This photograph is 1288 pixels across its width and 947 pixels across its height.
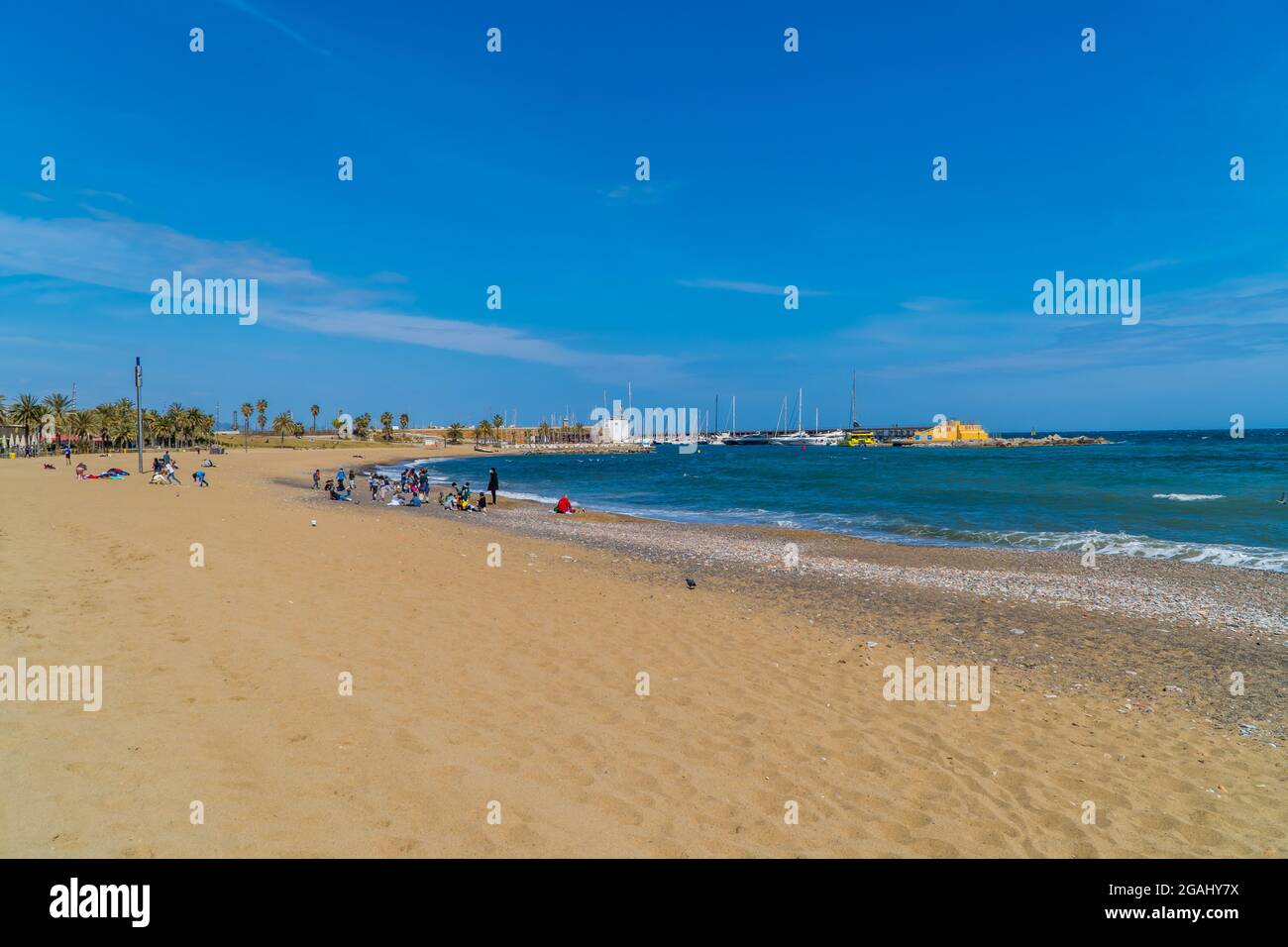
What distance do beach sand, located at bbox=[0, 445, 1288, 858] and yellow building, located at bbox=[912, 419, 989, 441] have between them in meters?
190

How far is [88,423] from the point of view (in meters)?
94.6

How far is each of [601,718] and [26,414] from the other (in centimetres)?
11649

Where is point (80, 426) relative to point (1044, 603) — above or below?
above

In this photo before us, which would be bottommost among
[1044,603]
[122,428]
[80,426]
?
[1044,603]

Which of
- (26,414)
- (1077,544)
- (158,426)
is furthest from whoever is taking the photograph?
(158,426)

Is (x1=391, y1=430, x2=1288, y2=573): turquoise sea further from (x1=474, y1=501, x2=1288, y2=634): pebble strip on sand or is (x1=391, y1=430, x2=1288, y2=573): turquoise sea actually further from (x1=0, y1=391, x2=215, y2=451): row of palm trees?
(x1=0, y1=391, x2=215, y2=451): row of palm trees

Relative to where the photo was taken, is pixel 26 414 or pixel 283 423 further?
pixel 283 423

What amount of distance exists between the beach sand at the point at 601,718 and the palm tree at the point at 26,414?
10096 centimetres

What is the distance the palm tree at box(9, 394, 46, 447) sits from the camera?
85438mm

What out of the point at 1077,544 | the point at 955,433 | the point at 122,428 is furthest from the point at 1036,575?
the point at 955,433

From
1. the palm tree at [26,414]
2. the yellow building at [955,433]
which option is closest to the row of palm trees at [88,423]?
the palm tree at [26,414]

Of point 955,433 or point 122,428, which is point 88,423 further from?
point 955,433

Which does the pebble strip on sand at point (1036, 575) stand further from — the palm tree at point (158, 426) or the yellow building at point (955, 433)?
the yellow building at point (955, 433)

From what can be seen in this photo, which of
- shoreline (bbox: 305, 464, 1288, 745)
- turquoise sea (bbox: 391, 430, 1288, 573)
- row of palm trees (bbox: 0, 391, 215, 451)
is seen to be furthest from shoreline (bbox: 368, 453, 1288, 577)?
row of palm trees (bbox: 0, 391, 215, 451)
